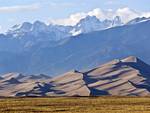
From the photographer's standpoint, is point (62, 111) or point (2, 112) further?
point (62, 111)

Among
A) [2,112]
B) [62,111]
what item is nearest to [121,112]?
[62,111]

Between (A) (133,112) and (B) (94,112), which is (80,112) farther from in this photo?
(A) (133,112)

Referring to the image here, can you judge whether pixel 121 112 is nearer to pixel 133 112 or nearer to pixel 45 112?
pixel 133 112

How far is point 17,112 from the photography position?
8725 centimetres

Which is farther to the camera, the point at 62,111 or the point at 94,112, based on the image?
the point at 62,111

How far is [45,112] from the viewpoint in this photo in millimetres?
89562

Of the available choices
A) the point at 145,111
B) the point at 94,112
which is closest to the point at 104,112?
the point at 94,112

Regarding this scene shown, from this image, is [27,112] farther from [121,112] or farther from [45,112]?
[121,112]

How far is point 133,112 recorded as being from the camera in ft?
283

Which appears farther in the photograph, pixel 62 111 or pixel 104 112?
pixel 62 111

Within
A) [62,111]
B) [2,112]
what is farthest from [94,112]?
[2,112]

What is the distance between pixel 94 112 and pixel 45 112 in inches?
330

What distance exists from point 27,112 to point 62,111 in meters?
6.86

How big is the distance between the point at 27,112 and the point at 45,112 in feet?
10.5
